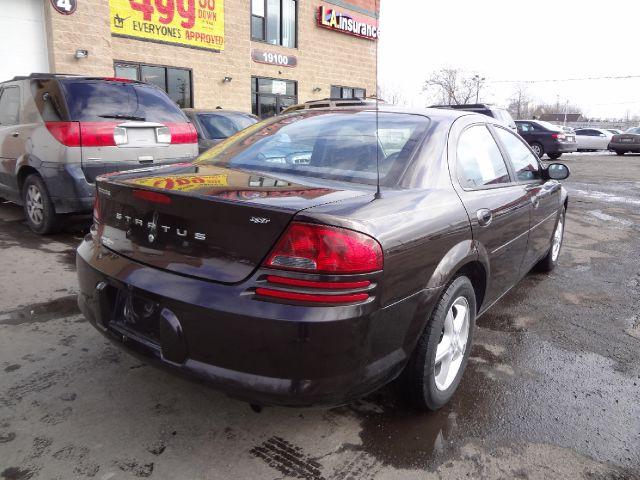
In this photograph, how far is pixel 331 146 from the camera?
2869 mm

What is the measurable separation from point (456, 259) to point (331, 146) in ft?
3.14

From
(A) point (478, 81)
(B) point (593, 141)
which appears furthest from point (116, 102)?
(A) point (478, 81)

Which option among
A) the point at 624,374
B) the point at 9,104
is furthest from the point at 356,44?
the point at 624,374

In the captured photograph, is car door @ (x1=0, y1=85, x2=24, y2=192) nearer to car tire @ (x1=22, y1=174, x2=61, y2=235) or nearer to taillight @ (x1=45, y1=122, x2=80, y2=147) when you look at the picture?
car tire @ (x1=22, y1=174, x2=61, y2=235)

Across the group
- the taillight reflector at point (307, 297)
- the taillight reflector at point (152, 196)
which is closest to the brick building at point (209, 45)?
the taillight reflector at point (152, 196)

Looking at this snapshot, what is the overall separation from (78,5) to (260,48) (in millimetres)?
6542

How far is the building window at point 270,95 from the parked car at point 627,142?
16.6 metres

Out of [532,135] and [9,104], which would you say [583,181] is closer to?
[532,135]

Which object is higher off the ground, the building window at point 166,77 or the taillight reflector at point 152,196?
the building window at point 166,77

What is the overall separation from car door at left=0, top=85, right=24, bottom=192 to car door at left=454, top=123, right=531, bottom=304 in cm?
482

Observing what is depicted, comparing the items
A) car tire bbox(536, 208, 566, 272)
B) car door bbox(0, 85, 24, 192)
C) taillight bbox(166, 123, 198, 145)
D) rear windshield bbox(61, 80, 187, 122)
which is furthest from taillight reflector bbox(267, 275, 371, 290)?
car door bbox(0, 85, 24, 192)

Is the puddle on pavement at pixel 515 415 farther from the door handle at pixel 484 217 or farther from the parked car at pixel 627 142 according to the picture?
the parked car at pixel 627 142

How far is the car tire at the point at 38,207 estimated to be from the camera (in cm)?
528

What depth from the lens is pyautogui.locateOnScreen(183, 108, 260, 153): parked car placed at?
8.02m
